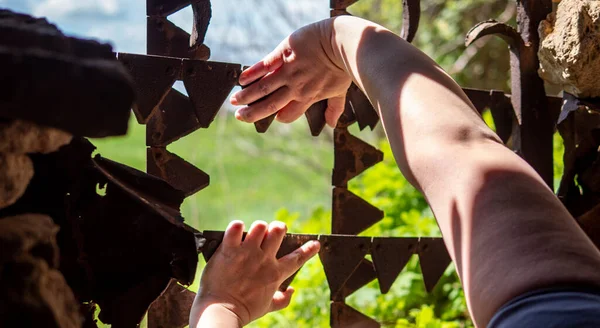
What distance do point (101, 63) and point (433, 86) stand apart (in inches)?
17.6

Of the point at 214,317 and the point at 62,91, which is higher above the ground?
the point at 62,91

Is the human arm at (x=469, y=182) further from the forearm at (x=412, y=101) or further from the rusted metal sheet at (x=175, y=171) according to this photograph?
the rusted metal sheet at (x=175, y=171)

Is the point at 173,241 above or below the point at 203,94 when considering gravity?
below

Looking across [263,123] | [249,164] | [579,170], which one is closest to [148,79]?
[263,123]

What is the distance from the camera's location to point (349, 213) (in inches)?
54.8

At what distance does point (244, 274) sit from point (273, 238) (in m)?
0.08

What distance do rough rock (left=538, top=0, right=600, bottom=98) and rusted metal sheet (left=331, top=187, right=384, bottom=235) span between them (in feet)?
1.49

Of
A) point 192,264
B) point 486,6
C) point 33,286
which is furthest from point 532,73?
point 486,6

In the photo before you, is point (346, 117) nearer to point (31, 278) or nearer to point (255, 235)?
point (255, 235)

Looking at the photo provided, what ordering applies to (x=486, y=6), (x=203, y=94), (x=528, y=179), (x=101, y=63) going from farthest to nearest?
(x=486, y=6) → (x=203, y=94) → (x=528, y=179) → (x=101, y=63)

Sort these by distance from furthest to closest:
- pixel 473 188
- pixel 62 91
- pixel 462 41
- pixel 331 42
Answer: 1. pixel 462 41
2. pixel 331 42
3. pixel 473 188
4. pixel 62 91

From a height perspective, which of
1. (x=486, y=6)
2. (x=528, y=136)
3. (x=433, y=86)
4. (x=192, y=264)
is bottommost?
(x=192, y=264)

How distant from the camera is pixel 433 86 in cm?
84

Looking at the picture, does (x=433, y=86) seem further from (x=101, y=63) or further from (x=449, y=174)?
(x=101, y=63)
